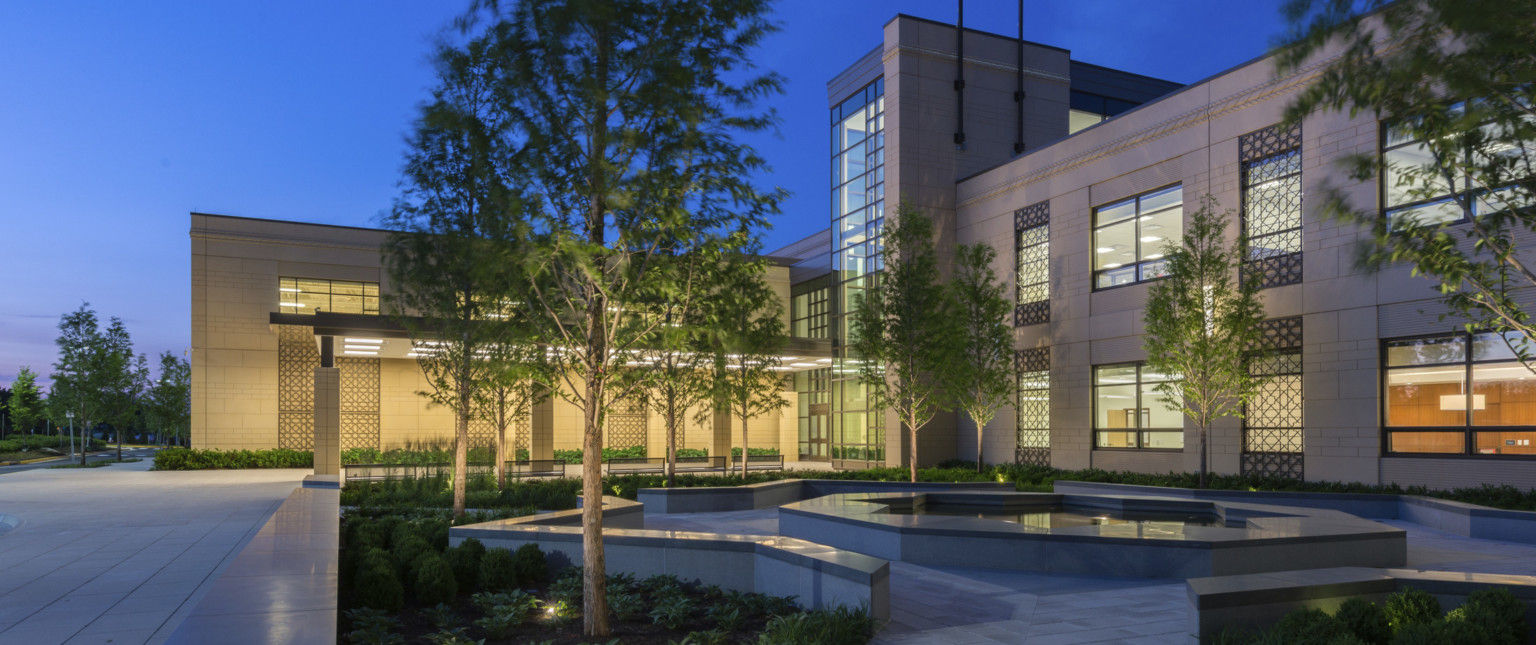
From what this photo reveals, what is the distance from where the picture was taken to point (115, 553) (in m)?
11.6

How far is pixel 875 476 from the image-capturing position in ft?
70.6

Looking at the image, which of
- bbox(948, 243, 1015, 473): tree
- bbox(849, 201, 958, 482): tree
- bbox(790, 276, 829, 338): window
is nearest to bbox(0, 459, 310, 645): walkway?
bbox(849, 201, 958, 482): tree

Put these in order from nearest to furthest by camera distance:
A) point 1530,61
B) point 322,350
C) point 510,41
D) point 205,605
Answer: point 1530,61 < point 205,605 < point 510,41 < point 322,350

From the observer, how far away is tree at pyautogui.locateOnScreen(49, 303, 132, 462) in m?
35.9

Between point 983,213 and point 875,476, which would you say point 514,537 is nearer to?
point 875,476

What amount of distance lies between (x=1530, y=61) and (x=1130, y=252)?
59.0 ft

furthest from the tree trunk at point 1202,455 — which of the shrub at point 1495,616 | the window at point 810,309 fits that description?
the window at point 810,309

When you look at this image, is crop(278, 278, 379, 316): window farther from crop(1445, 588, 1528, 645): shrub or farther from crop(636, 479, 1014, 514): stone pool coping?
crop(1445, 588, 1528, 645): shrub

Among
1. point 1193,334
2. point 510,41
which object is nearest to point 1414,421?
point 1193,334

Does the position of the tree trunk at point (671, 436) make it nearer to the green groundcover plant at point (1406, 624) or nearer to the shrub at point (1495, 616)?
the green groundcover plant at point (1406, 624)

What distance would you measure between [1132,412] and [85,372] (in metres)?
39.4

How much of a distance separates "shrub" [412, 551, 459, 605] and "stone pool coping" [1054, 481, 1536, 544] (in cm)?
1366

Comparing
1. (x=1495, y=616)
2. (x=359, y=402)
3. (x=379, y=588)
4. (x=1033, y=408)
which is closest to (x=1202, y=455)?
(x=1033, y=408)

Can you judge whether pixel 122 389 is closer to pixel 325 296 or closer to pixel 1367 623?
pixel 325 296
